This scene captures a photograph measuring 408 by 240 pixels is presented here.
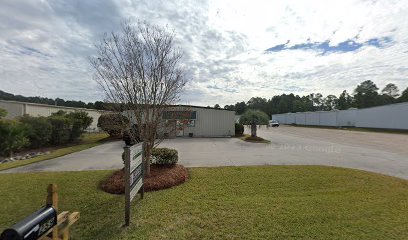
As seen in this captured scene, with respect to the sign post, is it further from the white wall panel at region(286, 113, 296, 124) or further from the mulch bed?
the white wall panel at region(286, 113, 296, 124)

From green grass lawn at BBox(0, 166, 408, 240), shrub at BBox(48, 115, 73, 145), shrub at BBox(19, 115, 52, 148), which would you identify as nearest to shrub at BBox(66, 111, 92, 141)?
shrub at BBox(48, 115, 73, 145)

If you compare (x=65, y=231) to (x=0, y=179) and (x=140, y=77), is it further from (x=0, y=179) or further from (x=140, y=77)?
(x=0, y=179)

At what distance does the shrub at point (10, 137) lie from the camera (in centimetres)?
1295

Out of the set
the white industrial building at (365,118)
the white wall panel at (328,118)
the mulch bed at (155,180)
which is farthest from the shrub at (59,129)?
the white wall panel at (328,118)

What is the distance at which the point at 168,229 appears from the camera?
4.40 m

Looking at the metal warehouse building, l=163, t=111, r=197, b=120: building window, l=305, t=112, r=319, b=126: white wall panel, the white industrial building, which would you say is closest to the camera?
l=163, t=111, r=197, b=120: building window

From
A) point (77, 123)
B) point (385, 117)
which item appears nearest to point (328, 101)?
point (385, 117)

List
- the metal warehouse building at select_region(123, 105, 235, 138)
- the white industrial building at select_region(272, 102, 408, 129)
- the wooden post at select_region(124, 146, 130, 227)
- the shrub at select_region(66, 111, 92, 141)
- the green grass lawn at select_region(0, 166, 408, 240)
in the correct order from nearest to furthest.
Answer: the green grass lawn at select_region(0, 166, 408, 240), the wooden post at select_region(124, 146, 130, 227), the shrub at select_region(66, 111, 92, 141), the metal warehouse building at select_region(123, 105, 235, 138), the white industrial building at select_region(272, 102, 408, 129)

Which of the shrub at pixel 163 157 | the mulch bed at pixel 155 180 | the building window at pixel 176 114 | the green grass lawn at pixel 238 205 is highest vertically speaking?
the building window at pixel 176 114

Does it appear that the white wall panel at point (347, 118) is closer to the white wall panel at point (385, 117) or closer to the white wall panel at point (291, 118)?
the white wall panel at point (385, 117)

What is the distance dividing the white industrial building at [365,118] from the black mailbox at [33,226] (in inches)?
1697

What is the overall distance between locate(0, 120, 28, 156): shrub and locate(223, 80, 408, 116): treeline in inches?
1816

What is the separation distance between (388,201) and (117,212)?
6181mm

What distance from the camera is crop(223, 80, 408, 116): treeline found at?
7319cm
